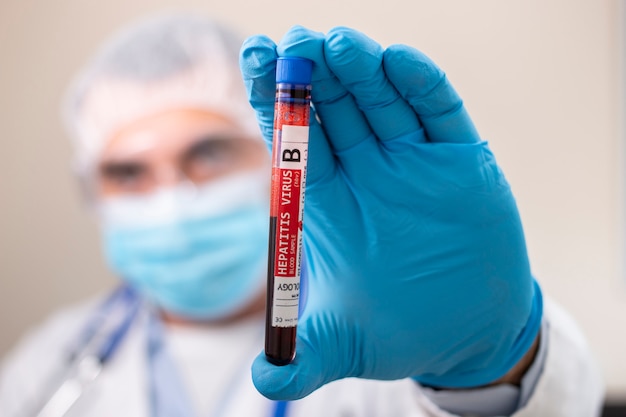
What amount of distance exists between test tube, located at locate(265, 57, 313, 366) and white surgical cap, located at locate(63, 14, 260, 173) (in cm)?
84

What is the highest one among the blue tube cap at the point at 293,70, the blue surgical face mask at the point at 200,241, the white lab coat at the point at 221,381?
the blue tube cap at the point at 293,70

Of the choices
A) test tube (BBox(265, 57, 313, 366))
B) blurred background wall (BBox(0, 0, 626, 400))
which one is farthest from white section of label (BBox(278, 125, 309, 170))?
blurred background wall (BBox(0, 0, 626, 400))

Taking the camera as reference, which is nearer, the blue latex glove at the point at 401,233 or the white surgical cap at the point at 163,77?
the blue latex glove at the point at 401,233

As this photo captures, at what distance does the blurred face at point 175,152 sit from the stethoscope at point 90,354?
1.04 ft

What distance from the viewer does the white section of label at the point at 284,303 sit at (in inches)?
22.6

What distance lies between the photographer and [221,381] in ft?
4.51

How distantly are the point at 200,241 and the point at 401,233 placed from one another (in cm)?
75

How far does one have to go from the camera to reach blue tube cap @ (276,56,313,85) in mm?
558

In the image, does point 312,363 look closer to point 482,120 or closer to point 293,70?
point 293,70

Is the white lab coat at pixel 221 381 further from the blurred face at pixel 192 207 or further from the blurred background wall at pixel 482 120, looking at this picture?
the blurred background wall at pixel 482 120

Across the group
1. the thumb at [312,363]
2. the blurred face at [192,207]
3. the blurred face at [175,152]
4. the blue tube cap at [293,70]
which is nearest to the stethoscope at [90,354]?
the blurred face at [192,207]

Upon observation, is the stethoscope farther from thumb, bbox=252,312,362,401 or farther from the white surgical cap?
thumb, bbox=252,312,362,401

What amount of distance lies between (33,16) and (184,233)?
3.07ft

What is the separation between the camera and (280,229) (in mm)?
576
